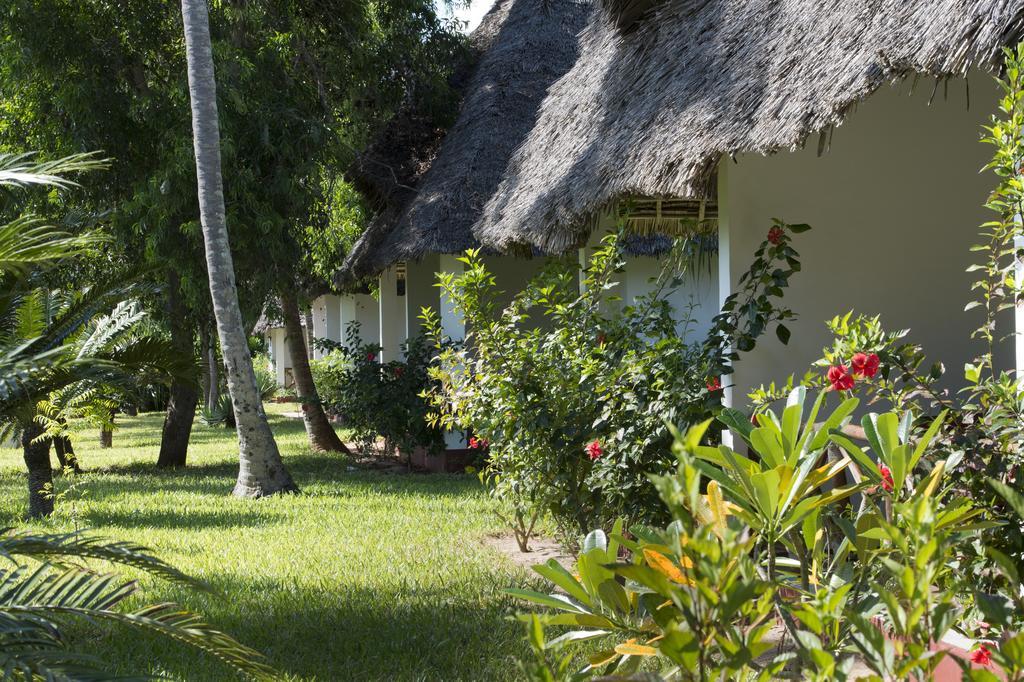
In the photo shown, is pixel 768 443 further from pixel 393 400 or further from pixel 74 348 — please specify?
pixel 393 400

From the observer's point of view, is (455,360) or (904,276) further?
(455,360)

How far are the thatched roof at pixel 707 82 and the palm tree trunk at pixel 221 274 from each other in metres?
2.25

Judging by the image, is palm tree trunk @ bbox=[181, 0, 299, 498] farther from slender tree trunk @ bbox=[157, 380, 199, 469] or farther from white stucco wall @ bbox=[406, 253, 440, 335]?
white stucco wall @ bbox=[406, 253, 440, 335]

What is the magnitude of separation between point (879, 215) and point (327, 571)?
369 cm

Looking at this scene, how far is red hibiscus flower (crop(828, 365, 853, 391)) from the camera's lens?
10.8 feet

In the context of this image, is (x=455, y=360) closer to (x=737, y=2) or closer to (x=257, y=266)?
(x=737, y=2)

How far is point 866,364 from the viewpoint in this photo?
3.21 metres

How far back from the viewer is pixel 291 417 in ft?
65.6

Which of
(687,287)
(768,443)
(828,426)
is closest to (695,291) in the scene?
(687,287)

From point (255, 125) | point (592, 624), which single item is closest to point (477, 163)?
point (255, 125)

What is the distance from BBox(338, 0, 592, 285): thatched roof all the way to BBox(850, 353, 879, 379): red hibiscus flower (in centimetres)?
714

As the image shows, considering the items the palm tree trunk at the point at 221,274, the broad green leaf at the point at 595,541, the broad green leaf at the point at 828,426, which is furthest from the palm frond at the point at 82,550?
the palm tree trunk at the point at 221,274

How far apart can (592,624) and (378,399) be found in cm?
919

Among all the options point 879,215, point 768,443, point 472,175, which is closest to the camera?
point 768,443
